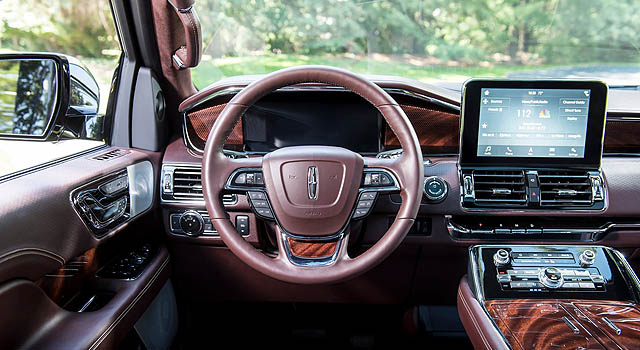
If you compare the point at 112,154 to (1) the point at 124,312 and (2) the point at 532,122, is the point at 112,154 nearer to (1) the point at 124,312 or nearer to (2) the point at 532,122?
(1) the point at 124,312

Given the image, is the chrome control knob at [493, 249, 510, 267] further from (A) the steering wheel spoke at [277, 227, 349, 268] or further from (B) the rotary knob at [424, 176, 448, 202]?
(A) the steering wheel spoke at [277, 227, 349, 268]

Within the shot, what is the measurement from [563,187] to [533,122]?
12.6 inches

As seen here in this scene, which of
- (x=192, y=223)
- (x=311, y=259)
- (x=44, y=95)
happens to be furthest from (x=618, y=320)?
(x=44, y=95)

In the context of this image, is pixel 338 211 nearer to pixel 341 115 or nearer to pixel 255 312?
pixel 341 115

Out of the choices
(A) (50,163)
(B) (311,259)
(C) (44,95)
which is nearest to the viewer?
(B) (311,259)

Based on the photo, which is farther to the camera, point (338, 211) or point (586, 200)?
point (586, 200)

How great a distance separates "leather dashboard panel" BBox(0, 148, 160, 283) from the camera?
4.37ft

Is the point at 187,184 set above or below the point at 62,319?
above

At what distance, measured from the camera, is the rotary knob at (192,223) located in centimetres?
216

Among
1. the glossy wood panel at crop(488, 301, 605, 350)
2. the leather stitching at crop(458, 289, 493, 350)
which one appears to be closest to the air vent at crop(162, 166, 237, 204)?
the leather stitching at crop(458, 289, 493, 350)

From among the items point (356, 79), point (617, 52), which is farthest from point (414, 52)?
point (356, 79)

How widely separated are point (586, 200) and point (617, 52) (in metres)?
1.63

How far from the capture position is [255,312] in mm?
2650

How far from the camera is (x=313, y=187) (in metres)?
1.65
